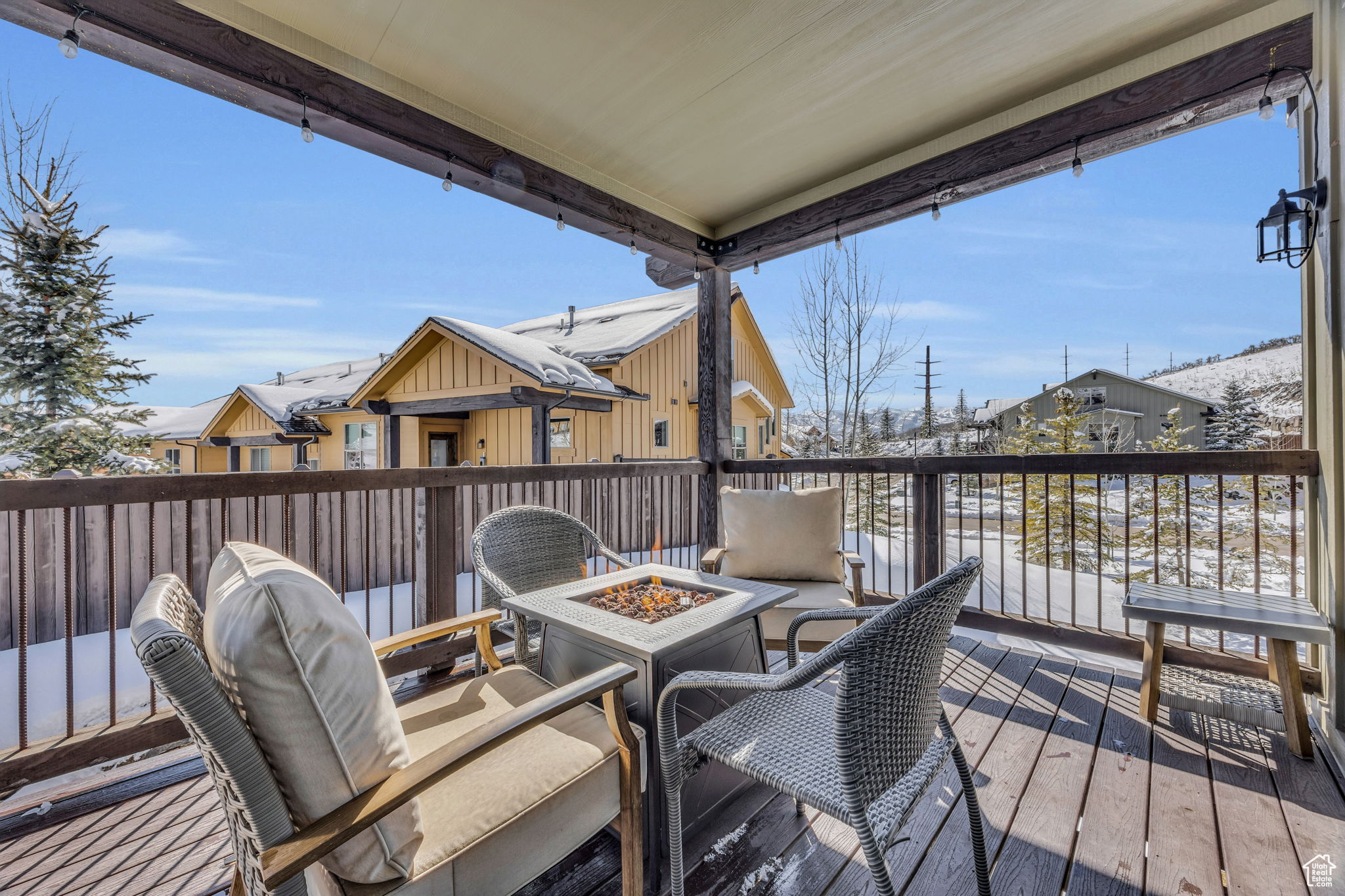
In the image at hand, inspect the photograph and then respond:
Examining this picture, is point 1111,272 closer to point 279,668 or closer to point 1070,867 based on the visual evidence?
point 1070,867

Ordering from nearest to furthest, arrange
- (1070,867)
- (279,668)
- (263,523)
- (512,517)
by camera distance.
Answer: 1. (279,668)
2. (1070,867)
3. (512,517)
4. (263,523)

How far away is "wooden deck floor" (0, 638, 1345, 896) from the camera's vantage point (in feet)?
5.12

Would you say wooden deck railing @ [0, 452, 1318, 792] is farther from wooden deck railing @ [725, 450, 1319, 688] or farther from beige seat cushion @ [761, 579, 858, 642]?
beige seat cushion @ [761, 579, 858, 642]

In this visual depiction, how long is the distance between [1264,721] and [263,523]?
6.83 meters

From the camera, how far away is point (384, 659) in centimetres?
261

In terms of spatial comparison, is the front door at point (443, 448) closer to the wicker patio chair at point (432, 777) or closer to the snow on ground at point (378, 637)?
the snow on ground at point (378, 637)

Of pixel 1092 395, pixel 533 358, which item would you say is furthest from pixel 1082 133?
pixel 533 358

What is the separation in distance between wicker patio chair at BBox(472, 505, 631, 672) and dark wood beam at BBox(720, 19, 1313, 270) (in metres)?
2.55

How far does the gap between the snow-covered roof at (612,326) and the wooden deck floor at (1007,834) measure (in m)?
7.11

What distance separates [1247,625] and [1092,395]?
255 inches

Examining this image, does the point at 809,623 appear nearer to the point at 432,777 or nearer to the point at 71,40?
the point at 432,777

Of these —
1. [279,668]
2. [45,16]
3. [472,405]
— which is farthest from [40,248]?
[279,668]

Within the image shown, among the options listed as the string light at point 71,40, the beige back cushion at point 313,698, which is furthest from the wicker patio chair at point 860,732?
the string light at point 71,40

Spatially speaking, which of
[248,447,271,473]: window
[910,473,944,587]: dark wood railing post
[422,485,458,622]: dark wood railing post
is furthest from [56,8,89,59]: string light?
[248,447,271,473]: window
